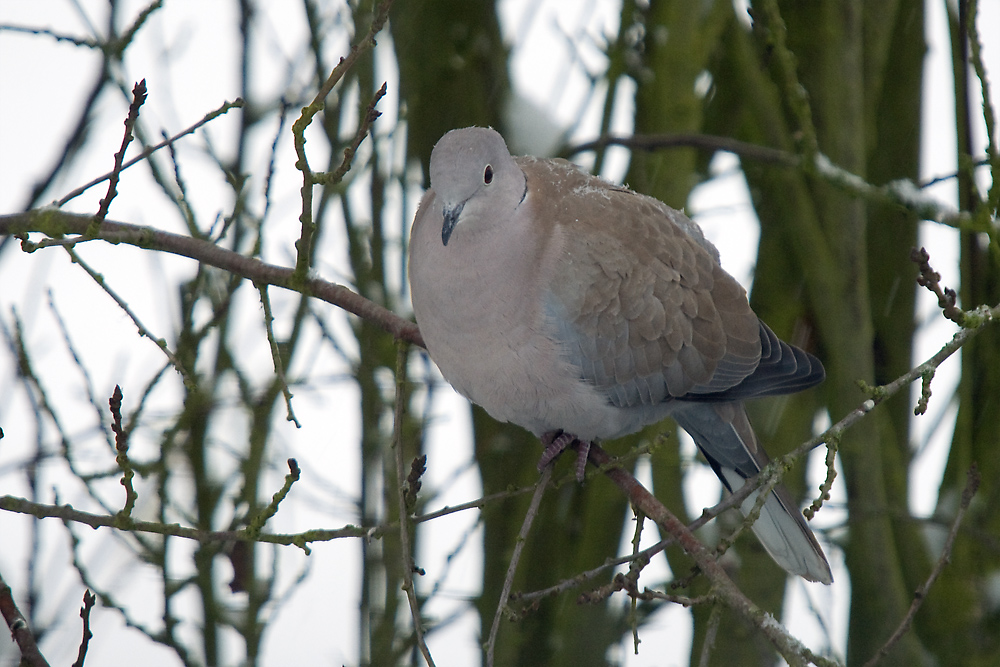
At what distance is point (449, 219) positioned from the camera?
5.80ft

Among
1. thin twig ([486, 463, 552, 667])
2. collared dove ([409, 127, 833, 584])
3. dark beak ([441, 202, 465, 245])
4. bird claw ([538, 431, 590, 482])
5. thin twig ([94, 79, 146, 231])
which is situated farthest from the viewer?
bird claw ([538, 431, 590, 482])

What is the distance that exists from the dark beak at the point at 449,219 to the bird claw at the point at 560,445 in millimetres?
689

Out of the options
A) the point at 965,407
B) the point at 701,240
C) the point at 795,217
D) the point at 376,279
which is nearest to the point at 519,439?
the point at 376,279

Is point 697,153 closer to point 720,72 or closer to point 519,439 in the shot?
point 720,72

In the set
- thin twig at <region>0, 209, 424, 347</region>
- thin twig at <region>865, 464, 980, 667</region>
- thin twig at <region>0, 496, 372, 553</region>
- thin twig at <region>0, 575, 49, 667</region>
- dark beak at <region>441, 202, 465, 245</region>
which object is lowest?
thin twig at <region>865, 464, 980, 667</region>

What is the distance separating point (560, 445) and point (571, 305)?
0.45 m

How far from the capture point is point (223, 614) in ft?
8.35

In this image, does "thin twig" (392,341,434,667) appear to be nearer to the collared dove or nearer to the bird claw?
the collared dove

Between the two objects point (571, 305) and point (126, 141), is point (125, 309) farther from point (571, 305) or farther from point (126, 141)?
point (571, 305)

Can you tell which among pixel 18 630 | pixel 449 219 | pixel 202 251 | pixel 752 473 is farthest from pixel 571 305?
pixel 18 630

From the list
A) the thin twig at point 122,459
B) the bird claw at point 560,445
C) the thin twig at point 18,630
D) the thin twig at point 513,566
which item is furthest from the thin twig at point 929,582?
the thin twig at point 18,630

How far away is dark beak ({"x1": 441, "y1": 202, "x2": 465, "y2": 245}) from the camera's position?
1.75m

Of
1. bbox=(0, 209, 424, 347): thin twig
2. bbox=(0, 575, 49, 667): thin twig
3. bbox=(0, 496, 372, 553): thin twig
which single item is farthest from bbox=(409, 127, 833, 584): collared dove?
bbox=(0, 575, 49, 667): thin twig

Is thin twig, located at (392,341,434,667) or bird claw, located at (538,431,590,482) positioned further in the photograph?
bird claw, located at (538,431,590,482)
